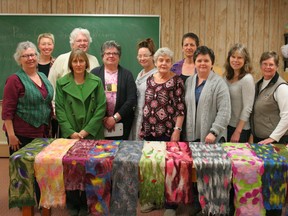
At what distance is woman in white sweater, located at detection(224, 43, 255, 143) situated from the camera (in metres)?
3.03

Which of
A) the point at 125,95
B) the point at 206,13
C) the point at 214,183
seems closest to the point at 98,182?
the point at 214,183

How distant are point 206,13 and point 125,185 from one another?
3128mm

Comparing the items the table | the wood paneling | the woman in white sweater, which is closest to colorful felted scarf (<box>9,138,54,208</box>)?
the table

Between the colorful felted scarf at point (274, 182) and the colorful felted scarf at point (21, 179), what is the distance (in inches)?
58.5

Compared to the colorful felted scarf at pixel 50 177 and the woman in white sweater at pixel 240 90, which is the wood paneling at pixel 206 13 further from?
the colorful felted scarf at pixel 50 177

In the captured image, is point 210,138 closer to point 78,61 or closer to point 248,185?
point 248,185

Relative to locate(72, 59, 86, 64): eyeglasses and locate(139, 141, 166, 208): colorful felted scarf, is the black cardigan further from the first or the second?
locate(139, 141, 166, 208): colorful felted scarf

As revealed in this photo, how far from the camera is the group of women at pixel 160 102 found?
114 inches

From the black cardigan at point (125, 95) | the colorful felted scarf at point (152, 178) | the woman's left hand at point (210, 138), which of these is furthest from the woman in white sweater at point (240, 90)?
the colorful felted scarf at point (152, 178)

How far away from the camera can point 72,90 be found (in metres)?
2.97

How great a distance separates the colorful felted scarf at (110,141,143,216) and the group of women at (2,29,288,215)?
0.67 meters

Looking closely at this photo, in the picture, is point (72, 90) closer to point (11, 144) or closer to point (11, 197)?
point (11, 144)

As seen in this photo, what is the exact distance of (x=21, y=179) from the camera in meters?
2.43

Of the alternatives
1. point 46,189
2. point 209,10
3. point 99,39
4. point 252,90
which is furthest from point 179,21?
point 46,189
